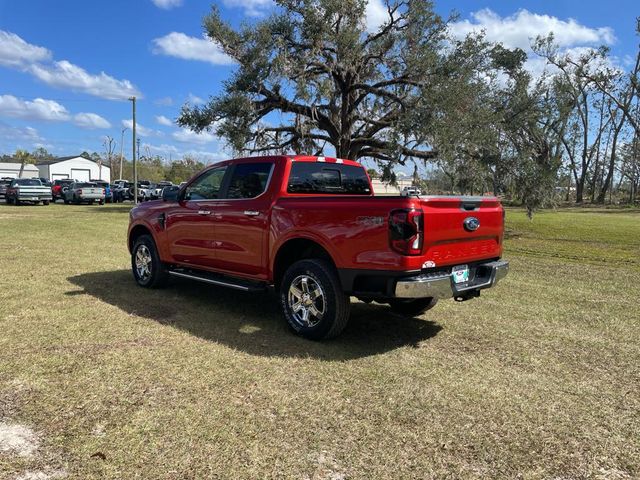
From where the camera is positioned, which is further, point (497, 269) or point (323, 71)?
point (323, 71)

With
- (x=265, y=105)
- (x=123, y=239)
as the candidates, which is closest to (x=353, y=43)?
(x=265, y=105)

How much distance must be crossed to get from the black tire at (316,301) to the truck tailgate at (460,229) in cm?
92

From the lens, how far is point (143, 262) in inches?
299

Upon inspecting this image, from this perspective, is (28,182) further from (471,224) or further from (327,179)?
(471,224)

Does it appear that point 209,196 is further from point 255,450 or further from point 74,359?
point 255,450

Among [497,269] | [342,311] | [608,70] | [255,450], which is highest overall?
[608,70]

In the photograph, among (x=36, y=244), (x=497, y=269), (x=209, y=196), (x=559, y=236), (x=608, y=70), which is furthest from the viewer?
(x=608, y=70)

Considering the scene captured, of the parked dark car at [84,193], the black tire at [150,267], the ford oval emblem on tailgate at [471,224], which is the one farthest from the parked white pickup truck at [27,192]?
the ford oval emblem on tailgate at [471,224]

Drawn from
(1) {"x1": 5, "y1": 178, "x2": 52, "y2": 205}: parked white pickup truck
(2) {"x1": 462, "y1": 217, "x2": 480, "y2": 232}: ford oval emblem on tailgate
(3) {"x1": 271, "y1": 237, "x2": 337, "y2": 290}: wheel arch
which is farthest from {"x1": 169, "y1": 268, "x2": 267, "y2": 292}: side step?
(1) {"x1": 5, "y1": 178, "x2": 52, "y2": 205}: parked white pickup truck

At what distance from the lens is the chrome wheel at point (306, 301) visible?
502cm

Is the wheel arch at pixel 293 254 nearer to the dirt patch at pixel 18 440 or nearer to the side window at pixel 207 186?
the side window at pixel 207 186

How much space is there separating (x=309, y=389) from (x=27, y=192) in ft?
107

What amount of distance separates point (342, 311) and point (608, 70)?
55828 millimetres

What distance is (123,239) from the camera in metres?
13.9
